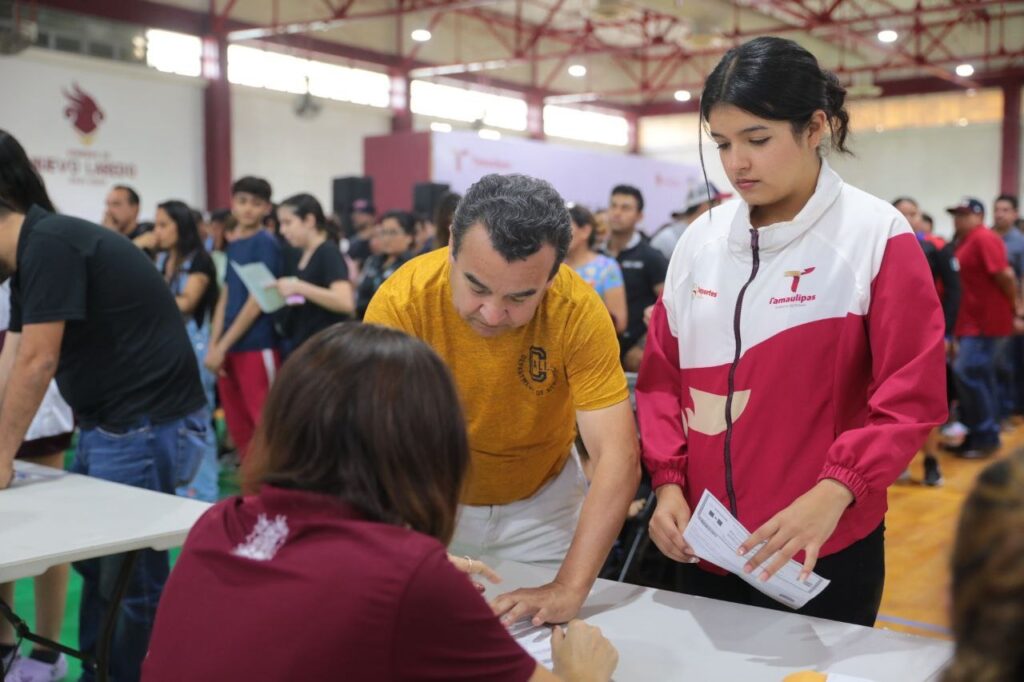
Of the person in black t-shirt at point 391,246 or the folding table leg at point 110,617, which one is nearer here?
the folding table leg at point 110,617

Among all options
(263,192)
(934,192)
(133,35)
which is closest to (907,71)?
(934,192)

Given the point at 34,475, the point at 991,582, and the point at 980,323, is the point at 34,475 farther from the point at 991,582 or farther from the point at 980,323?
the point at 980,323

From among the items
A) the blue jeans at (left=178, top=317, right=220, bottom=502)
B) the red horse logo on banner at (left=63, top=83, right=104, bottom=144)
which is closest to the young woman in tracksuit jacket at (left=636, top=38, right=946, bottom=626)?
the blue jeans at (left=178, top=317, right=220, bottom=502)

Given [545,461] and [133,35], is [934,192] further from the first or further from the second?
[545,461]

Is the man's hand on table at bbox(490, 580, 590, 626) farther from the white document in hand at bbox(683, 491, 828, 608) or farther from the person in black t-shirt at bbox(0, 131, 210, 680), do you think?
the person in black t-shirt at bbox(0, 131, 210, 680)

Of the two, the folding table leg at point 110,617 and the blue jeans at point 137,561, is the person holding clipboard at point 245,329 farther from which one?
the folding table leg at point 110,617

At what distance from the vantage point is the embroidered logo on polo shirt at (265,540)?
955 millimetres

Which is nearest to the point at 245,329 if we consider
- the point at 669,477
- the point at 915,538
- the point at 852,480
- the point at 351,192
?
the point at 915,538

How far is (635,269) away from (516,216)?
352 cm

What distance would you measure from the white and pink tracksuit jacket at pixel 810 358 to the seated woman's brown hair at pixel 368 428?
25.1 inches

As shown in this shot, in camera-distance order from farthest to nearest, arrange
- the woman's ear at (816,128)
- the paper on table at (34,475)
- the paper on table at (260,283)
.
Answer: the paper on table at (260,283)
the paper on table at (34,475)
the woman's ear at (816,128)

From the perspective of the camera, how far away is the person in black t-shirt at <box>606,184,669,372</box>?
15.7 ft

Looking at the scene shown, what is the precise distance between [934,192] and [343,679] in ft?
60.0

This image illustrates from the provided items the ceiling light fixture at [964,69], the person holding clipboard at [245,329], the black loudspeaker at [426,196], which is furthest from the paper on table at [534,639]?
the ceiling light fixture at [964,69]
